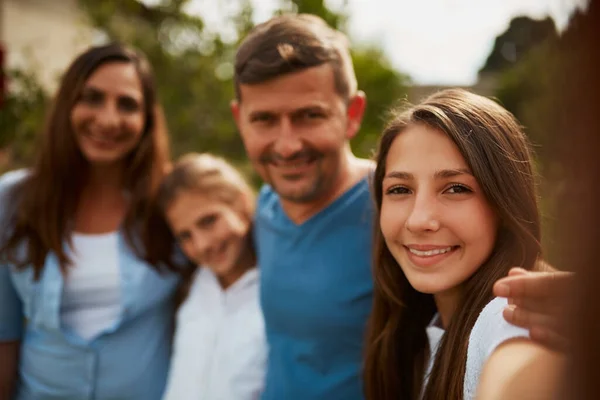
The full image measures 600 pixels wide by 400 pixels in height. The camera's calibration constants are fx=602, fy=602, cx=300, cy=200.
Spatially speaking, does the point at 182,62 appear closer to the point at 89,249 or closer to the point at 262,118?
the point at 89,249

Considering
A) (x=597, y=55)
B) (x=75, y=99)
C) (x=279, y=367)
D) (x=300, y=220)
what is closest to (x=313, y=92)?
(x=300, y=220)

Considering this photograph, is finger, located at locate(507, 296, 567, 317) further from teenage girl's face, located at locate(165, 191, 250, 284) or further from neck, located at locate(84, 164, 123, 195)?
neck, located at locate(84, 164, 123, 195)

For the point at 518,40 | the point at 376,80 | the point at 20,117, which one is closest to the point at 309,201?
the point at 518,40

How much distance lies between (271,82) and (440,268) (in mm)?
955

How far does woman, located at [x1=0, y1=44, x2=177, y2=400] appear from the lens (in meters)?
2.59

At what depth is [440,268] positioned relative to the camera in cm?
148

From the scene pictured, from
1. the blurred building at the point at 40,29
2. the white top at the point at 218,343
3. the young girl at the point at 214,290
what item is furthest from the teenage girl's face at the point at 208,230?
the blurred building at the point at 40,29

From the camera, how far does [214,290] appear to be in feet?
8.85

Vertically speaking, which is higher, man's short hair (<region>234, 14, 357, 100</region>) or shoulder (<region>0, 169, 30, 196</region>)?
man's short hair (<region>234, 14, 357, 100</region>)

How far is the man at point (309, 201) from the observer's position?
82.0 inches

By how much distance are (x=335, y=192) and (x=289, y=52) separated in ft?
1.80

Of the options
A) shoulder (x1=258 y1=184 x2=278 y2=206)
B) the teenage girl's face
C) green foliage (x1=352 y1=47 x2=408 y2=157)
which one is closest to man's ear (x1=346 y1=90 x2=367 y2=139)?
shoulder (x1=258 y1=184 x2=278 y2=206)

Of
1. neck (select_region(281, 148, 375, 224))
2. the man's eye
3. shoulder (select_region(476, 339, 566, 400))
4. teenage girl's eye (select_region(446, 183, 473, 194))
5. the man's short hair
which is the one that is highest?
the man's short hair

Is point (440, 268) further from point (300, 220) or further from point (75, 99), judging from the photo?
point (75, 99)
